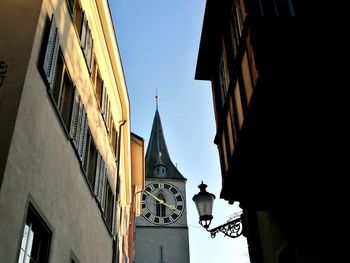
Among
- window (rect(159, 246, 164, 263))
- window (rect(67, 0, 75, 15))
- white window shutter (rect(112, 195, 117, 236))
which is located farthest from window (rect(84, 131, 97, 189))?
window (rect(159, 246, 164, 263))

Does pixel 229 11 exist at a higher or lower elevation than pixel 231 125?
higher

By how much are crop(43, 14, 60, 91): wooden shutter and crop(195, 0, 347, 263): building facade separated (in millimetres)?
3118

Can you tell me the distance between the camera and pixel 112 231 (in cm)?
1460

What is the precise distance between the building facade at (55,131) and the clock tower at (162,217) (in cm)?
3096

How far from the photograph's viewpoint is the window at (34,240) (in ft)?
23.1

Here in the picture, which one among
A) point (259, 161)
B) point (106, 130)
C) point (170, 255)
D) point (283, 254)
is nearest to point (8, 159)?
point (259, 161)

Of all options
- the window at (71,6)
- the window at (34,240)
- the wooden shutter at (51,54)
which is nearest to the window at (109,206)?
the window at (71,6)

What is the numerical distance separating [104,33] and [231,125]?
6549 mm

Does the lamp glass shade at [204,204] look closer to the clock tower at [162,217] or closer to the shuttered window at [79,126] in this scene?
the shuttered window at [79,126]

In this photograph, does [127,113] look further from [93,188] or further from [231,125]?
[231,125]

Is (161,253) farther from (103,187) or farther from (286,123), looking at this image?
(286,123)

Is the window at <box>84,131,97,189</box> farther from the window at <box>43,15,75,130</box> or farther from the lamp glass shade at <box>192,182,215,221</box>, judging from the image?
the lamp glass shade at <box>192,182,215,221</box>

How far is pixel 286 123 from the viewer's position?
245 inches

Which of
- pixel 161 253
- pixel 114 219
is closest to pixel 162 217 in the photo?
pixel 161 253
